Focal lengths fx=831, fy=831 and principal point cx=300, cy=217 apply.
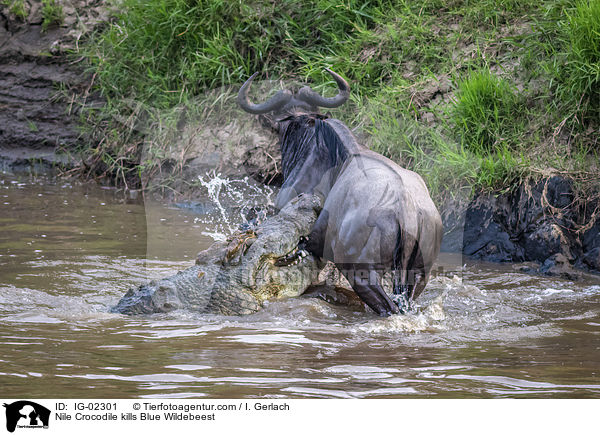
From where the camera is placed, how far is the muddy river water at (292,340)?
11.9 ft

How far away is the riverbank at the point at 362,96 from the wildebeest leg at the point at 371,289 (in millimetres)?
1981

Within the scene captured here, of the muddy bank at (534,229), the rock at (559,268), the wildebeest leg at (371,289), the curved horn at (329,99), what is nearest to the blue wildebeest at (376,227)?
the wildebeest leg at (371,289)

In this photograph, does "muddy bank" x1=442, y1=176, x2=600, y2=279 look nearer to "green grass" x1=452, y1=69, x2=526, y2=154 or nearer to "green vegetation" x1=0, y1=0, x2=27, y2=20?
"green grass" x1=452, y1=69, x2=526, y2=154

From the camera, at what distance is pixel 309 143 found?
5.91 metres

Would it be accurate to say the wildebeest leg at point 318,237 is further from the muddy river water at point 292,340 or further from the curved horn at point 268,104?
the curved horn at point 268,104

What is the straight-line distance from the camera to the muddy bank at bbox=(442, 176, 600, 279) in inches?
254

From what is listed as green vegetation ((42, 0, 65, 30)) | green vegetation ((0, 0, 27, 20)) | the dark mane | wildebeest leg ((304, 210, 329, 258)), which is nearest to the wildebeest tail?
wildebeest leg ((304, 210, 329, 258))

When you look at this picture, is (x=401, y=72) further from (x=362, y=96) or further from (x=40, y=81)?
(x=40, y=81)

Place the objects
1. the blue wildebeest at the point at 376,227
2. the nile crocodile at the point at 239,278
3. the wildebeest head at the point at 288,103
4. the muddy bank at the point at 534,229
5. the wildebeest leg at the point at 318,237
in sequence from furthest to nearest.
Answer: the muddy bank at the point at 534,229 < the wildebeest head at the point at 288,103 < the wildebeest leg at the point at 318,237 < the nile crocodile at the point at 239,278 < the blue wildebeest at the point at 376,227

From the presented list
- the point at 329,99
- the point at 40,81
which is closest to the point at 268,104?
the point at 329,99

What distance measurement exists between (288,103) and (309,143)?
49 centimetres

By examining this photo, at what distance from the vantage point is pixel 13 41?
37.9 feet

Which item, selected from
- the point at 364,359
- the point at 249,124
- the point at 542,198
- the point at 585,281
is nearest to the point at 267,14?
the point at 249,124
